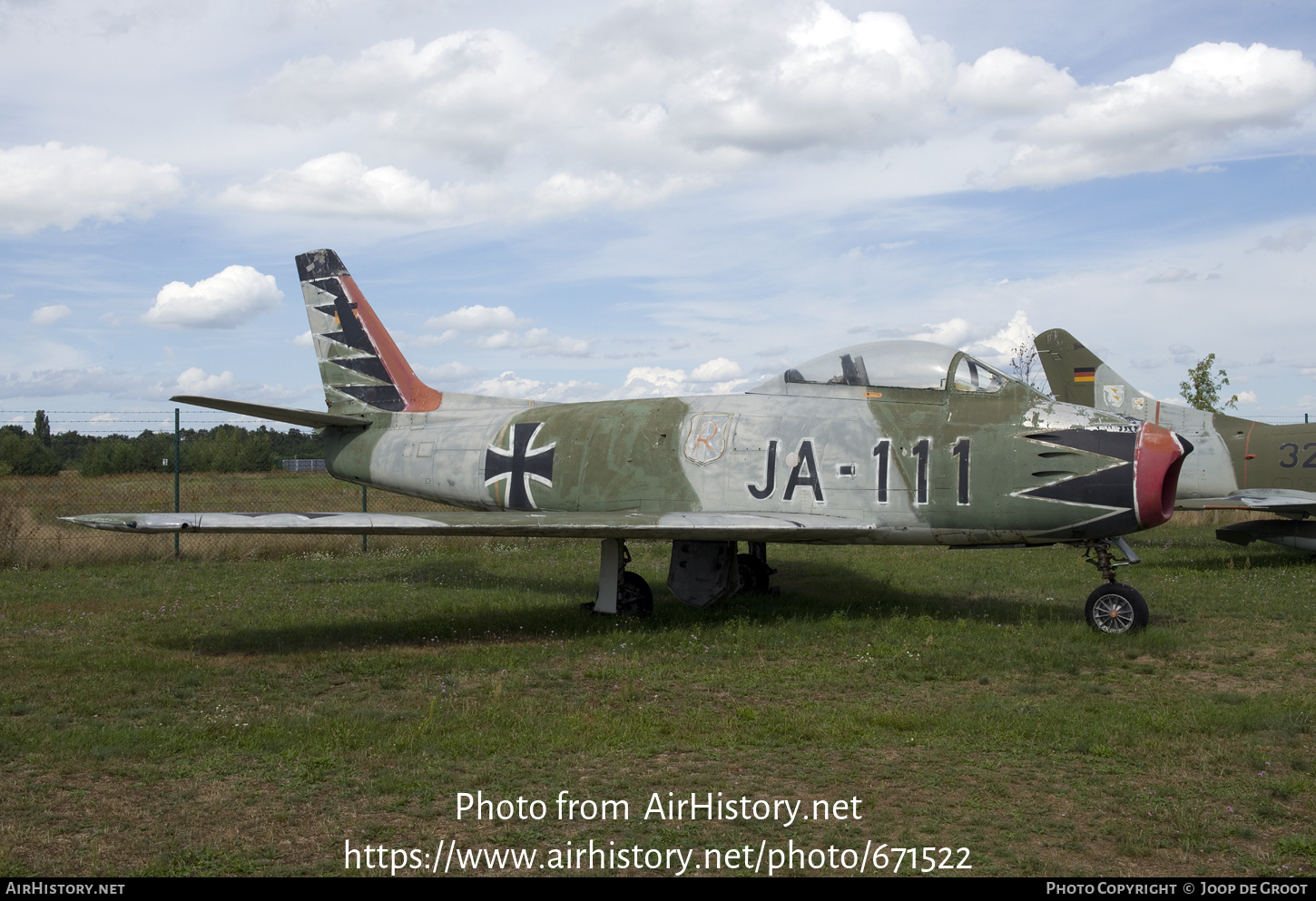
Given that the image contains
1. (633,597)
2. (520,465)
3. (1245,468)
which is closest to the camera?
(633,597)

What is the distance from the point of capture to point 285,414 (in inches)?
472

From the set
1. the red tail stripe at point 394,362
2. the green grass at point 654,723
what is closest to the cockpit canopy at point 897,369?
the green grass at point 654,723

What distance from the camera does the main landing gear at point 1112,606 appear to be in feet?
29.1

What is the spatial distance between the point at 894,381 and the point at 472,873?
710cm

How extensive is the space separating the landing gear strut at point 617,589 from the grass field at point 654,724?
207 mm

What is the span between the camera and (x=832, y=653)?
8414 mm

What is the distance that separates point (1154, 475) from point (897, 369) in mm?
2665

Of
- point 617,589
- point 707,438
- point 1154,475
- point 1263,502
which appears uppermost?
point 707,438

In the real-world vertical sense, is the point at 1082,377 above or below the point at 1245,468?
above

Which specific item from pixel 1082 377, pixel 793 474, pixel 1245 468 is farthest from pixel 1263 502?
pixel 793 474

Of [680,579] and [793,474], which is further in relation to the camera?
[680,579]

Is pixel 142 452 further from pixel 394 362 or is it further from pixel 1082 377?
pixel 1082 377

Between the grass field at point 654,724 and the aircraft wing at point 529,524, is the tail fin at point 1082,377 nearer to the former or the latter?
the grass field at point 654,724
